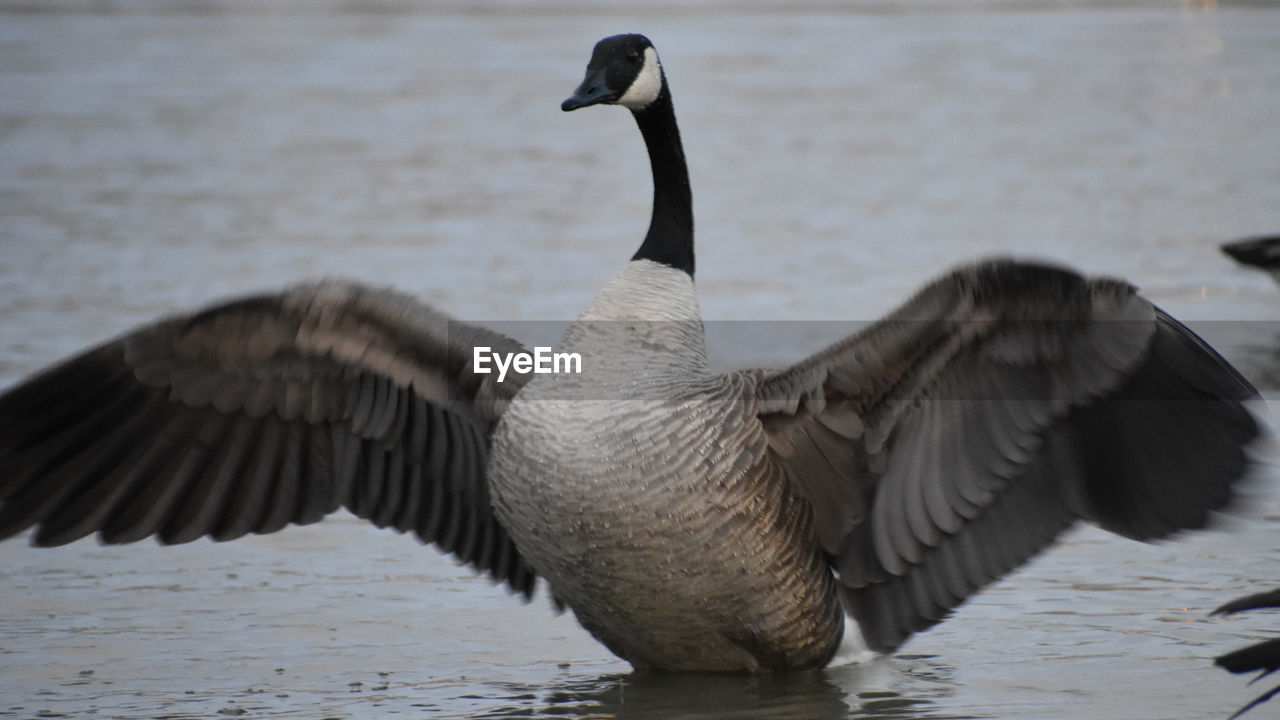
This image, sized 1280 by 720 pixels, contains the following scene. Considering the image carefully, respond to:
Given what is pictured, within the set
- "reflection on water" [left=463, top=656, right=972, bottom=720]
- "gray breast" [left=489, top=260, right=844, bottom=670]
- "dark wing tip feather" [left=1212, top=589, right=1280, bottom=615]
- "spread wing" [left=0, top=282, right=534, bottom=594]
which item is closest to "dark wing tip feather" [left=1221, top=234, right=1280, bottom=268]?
"reflection on water" [left=463, top=656, right=972, bottom=720]

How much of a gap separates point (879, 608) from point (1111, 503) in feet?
2.50

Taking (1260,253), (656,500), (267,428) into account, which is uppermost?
(1260,253)

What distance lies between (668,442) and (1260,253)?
5253 millimetres

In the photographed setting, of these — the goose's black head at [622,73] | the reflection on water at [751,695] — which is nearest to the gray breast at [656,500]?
the reflection on water at [751,695]

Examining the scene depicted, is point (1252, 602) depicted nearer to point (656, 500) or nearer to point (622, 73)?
point (656, 500)

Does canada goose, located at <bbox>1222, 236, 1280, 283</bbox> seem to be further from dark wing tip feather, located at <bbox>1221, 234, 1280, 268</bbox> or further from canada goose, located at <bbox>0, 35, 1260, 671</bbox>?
canada goose, located at <bbox>0, 35, 1260, 671</bbox>

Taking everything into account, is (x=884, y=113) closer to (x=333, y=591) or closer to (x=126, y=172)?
(x=126, y=172)

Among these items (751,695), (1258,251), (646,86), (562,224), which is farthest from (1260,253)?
(751,695)

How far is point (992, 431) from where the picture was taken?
193 inches

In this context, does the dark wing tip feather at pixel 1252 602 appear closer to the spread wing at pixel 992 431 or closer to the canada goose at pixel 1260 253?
the spread wing at pixel 992 431

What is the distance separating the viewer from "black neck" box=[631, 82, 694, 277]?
528 centimetres

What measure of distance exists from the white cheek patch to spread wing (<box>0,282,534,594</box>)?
2.89 ft

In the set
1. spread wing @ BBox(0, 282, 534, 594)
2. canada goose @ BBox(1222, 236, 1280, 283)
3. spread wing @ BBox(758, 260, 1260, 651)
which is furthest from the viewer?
canada goose @ BBox(1222, 236, 1280, 283)

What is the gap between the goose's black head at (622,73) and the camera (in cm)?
548
